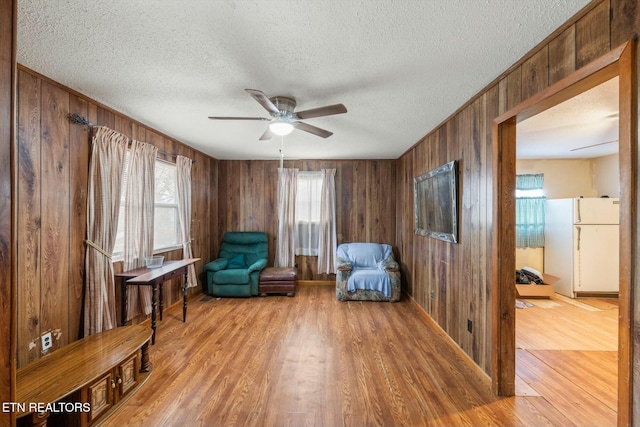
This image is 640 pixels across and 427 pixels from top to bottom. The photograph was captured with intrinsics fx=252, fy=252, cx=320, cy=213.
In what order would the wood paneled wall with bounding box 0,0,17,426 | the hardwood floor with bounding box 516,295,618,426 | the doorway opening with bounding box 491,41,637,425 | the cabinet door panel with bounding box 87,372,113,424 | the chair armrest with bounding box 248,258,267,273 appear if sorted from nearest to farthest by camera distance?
1. the wood paneled wall with bounding box 0,0,17,426
2. the doorway opening with bounding box 491,41,637,425
3. the cabinet door panel with bounding box 87,372,113,424
4. the hardwood floor with bounding box 516,295,618,426
5. the chair armrest with bounding box 248,258,267,273

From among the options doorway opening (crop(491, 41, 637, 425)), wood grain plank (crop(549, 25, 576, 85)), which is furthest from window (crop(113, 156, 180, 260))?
wood grain plank (crop(549, 25, 576, 85))

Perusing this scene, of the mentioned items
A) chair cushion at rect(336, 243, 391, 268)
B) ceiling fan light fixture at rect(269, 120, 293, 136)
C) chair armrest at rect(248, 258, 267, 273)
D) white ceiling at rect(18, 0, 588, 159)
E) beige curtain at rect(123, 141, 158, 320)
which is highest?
white ceiling at rect(18, 0, 588, 159)

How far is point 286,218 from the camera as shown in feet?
16.8

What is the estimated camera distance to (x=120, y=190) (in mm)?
2701

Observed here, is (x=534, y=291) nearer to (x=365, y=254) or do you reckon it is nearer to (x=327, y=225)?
(x=365, y=254)

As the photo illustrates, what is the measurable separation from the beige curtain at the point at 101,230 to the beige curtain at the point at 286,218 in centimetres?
279

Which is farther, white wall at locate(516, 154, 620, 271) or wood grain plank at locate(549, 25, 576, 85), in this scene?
white wall at locate(516, 154, 620, 271)

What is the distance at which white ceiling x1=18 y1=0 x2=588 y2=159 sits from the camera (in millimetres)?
1325

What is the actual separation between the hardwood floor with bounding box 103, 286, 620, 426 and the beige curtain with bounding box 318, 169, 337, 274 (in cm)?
168

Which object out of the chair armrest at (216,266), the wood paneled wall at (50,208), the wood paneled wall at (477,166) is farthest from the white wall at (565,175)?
the wood paneled wall at (50,208)

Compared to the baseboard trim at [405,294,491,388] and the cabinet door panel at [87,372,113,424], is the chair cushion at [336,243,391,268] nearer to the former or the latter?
the baseboard trim at [405,294,491,388]

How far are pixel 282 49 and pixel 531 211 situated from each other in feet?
18.0

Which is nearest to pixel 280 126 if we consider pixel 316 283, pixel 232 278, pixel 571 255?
pixel 232 278

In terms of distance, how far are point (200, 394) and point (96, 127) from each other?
2.66 metres
